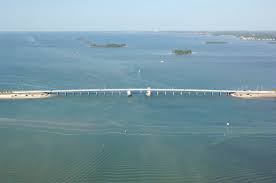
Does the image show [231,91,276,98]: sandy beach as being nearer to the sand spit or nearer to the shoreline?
the shoreline

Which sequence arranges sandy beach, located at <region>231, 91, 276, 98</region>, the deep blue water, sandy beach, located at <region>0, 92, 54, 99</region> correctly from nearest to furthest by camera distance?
1. the deep blue water
2. sandy beach, located at <region>0, 92, 54, 99</region>
3. sandy beach, located at <region>231, 91, 276, 98</region>

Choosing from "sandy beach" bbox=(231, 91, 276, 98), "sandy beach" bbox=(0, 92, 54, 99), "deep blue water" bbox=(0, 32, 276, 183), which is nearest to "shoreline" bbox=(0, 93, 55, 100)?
"sandy beach" bbox=(0, 92, 54, 99)

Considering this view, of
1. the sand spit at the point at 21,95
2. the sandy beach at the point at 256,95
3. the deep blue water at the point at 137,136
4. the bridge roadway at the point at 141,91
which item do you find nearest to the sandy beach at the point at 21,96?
the sand spit at the point at 21,95

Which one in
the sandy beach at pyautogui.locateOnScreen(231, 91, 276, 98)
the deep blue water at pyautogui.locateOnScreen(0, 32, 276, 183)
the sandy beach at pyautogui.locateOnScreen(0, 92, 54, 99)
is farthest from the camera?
the sandy beach at pyautogui.locateOnScreen(231, 91, 276, 98)

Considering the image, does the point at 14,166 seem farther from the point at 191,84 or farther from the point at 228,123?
the point at 191,84

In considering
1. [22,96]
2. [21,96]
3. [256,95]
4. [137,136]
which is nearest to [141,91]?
[256,95]

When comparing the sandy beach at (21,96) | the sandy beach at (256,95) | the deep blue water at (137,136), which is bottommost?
the deep blue water at (137,136)

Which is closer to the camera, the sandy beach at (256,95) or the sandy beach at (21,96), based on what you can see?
the sandy beach at (21,96)

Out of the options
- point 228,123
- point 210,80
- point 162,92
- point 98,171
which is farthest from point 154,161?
point 210,80

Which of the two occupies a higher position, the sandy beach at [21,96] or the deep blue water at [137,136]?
the sandy beach at [21,96]

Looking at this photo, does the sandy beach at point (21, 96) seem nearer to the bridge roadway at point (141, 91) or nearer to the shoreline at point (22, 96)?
the shoreline at point (22, 96)

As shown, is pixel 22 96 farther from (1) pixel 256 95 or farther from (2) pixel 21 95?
(1) pixel 256 95
